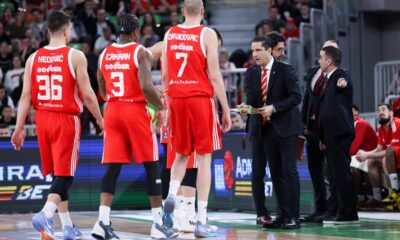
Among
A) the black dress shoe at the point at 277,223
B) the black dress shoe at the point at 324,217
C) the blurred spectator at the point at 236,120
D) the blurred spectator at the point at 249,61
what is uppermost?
the blurred spectator at the point at 249,61

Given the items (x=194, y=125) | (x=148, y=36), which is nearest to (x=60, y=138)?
(x=194, y=125)

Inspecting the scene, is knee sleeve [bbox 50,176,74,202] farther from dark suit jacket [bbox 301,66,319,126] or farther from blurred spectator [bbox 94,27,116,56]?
blurred spectator [bbox 94,27,116,56]

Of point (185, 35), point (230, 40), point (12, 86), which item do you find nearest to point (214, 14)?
point (230, 40)

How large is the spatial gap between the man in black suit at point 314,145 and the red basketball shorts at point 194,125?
2.63 m

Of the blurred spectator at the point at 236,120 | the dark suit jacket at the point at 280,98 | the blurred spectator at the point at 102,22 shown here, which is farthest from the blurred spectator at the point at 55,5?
the dark suit jacket at the point at 280,98

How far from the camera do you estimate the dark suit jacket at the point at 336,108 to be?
1357cm

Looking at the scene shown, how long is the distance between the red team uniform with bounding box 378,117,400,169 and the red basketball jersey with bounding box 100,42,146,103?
6074 millimetres

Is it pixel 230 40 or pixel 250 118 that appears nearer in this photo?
pixel 250 118

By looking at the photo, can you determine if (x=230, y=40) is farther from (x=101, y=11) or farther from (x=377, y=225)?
(x=377, y=225)

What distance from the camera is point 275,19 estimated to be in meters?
22.7

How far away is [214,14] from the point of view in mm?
25281

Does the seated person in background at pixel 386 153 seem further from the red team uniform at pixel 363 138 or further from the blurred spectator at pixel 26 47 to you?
the blurred spectator at pixel 26 47

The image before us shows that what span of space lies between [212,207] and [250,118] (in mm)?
4043

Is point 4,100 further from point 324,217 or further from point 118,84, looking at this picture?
point 118,84
